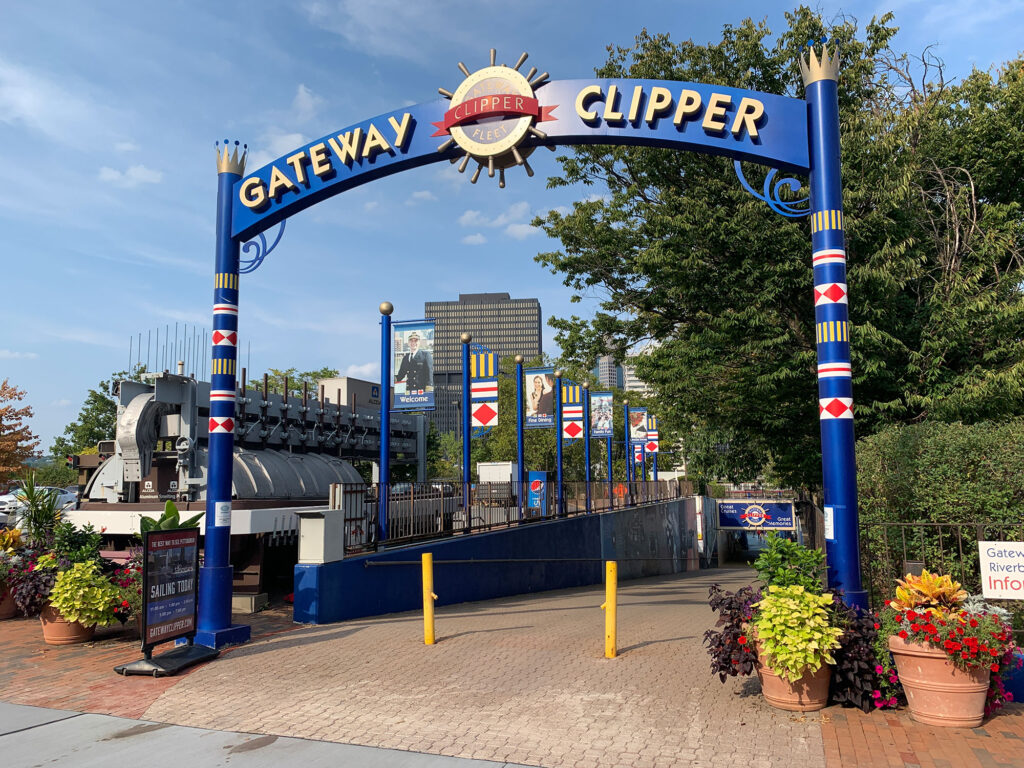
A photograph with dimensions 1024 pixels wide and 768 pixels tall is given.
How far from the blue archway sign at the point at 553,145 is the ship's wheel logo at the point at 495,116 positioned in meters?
0.02

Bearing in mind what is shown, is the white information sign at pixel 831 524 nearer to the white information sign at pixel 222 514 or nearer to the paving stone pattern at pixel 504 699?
the paving stone pattern at pixel 504 699

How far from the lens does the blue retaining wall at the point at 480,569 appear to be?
10.8 meters

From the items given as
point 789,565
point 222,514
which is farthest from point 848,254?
point 222,514

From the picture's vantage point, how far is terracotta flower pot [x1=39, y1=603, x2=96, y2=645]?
9.61m

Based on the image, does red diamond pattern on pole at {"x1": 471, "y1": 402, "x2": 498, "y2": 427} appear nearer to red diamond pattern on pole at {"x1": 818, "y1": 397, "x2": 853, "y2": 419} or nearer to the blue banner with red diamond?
red diamond pattern on pole at {"x1": 818, "y1": 397, "x2": 853, "y2": 419}

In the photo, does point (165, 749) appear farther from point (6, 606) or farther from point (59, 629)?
point (6, 606)

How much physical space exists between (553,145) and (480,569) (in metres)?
9.04

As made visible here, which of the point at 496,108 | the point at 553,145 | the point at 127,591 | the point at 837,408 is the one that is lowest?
the point at 127,591

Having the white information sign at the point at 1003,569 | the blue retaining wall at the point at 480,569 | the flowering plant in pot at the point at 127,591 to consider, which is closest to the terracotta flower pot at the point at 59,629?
the flowering plant in pot at the point at 127,591

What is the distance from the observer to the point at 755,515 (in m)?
55.5

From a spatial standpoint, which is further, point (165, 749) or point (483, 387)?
point (483, 387)

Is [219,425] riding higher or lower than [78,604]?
higher

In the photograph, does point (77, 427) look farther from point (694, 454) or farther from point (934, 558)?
point (934, 558)

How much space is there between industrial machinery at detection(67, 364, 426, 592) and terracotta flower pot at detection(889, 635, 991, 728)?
30.9 feet
